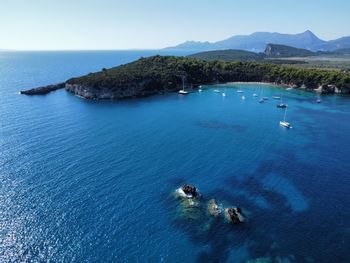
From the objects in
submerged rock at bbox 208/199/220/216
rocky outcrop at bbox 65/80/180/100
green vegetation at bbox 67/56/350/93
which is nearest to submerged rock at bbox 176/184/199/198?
submerged rock at bbox 208/199/220/216

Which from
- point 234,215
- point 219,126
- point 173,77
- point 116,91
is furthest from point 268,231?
point 173,77

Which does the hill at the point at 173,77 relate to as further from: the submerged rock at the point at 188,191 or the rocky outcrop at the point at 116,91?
the submerged rock at the point at 188,191

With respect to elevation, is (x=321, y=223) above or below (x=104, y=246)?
below

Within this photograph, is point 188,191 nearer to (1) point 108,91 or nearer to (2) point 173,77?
(1) point 108,91

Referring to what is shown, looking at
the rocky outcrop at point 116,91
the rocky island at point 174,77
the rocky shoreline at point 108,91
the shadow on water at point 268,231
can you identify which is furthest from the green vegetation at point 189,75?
the shadow on water at point 268,231

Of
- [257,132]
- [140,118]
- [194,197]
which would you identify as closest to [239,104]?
[257,132]

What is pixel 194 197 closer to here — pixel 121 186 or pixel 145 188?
pixel 145 188
